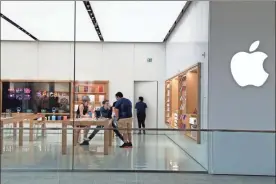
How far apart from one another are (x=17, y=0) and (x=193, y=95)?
11.6 ft

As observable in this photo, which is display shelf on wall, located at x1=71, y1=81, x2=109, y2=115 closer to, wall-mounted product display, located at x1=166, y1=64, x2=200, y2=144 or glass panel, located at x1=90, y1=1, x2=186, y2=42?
glass panel, located at x1=90, y1=1, x2=186, y2=42

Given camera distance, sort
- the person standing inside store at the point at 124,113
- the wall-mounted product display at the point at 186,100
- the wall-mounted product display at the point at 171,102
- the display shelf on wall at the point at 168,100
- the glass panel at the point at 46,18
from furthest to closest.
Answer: the display shelf on wall at the point at 168,100 → the wall-mounted product display at the point at 171,102 → the glass panel at the point at 46,18 → the wall-mounted product display at the point at 186,100 → the person standing inside store at the point at 124,113

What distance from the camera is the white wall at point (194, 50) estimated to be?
19.2ft

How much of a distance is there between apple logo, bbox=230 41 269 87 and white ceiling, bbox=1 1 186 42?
209cm

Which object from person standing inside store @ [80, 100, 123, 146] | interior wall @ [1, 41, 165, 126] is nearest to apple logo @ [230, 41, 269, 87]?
person standing inside store @ [80, 100, 123, 146]

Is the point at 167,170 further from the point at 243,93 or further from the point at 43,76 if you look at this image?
the point at 43,76

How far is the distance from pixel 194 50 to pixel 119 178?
285 cm

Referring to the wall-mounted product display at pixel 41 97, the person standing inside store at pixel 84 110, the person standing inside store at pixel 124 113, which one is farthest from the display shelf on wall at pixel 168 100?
the wall-mounted product display at pixel 41 97

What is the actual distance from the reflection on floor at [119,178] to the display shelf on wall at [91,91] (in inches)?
86.3

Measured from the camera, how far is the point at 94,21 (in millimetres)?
8344

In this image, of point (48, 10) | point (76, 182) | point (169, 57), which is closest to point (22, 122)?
point (76, 182)

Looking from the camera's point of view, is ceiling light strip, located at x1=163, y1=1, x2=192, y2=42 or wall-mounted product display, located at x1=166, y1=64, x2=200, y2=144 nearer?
wall-mounted product display, located at x1=166, y1=64, x2=200, y2=144

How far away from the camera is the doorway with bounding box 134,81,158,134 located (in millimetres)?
9055

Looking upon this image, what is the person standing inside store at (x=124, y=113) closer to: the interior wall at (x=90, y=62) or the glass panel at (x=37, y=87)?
the interior wall at (x=90, y=62)
